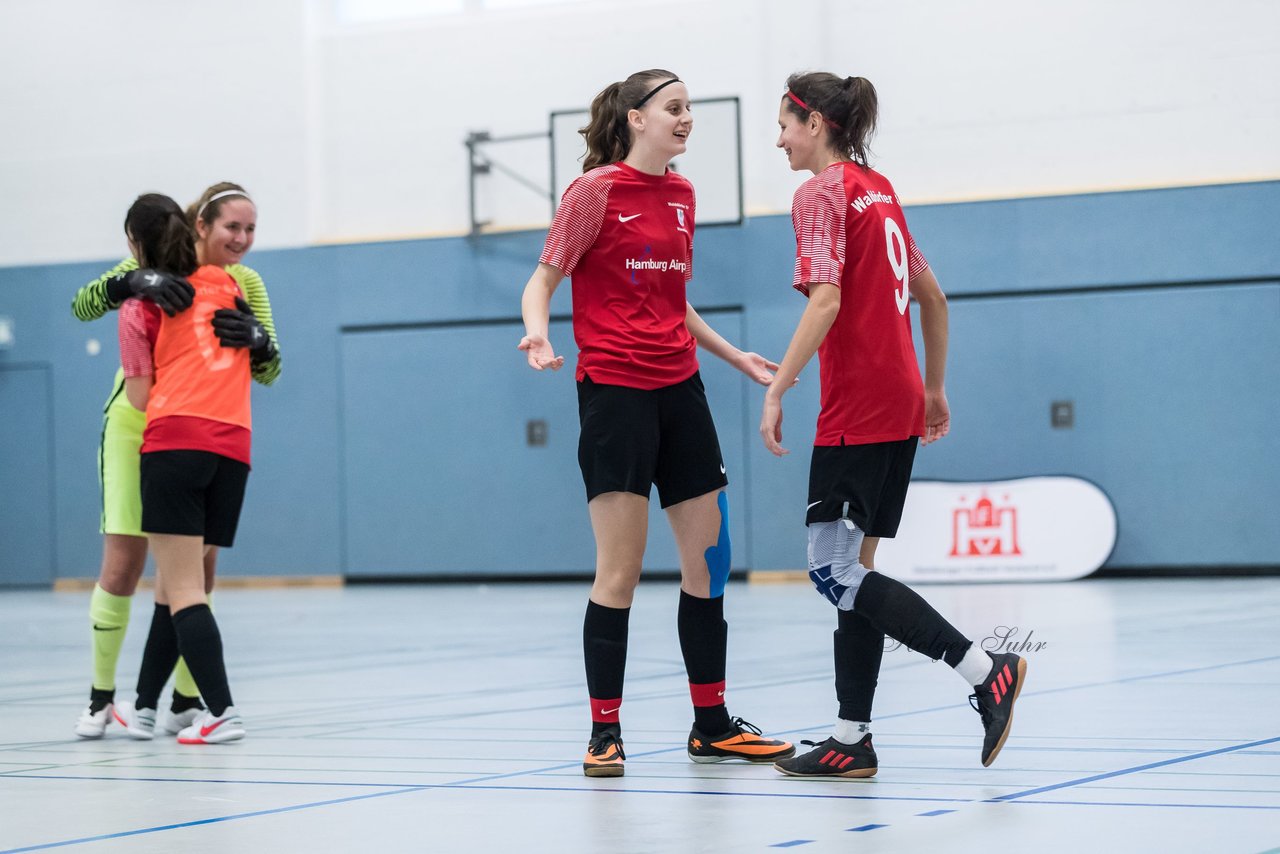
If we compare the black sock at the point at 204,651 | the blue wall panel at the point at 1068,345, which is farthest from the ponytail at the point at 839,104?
the blue wall panel at the point at 1068,345

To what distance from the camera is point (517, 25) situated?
1280 centimetres

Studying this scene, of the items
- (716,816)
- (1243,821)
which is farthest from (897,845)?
(1243,821)

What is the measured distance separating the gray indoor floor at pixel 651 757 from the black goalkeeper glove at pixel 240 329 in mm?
1102

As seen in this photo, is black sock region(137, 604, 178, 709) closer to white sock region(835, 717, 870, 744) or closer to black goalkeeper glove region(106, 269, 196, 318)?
black goalkeeper glove region(106, 269, 196, 318)

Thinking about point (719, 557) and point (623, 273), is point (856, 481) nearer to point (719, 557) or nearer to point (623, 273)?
point (719, 557)

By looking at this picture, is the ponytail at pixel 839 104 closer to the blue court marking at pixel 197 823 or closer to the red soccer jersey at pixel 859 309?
the red soccer jersey at pixel 859 309

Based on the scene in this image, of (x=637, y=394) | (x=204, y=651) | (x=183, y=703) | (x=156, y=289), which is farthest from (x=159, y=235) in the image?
(x=637, y=394)

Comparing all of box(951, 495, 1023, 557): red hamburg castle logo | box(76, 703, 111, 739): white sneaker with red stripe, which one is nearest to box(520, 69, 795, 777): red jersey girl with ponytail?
box(76, 703, 111, 739): white sneaker with red stripe

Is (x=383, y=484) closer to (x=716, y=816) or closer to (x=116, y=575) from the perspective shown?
(x=116, y=575)

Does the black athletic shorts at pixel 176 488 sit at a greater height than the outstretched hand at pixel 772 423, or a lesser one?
lesser

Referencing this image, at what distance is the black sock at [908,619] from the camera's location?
3.32m

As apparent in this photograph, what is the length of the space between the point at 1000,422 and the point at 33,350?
856 cm

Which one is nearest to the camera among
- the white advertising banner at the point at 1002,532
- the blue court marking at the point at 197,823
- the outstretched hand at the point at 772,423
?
the blue court marking at the point at 197,823

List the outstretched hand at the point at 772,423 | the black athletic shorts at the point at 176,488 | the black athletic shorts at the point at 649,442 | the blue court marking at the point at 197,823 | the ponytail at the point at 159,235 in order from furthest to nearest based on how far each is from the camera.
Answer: the ponytail at the point at 159,235 < the black athletic shorts at the point at 176,488 < the black athletic shorts at the point at 649,442 < the outstretched hand at the point at 772,423 < the blue court marking at the point at 197,823
